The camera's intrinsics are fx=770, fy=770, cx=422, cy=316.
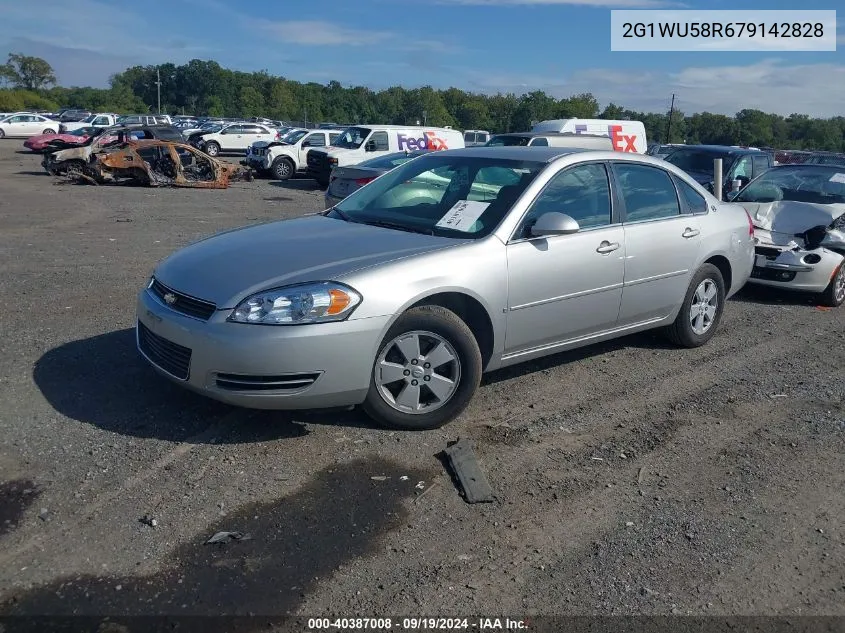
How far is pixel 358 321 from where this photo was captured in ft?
13.5

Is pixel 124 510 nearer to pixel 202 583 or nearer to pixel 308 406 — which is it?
pixel 202 583

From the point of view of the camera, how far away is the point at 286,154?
82.8ft

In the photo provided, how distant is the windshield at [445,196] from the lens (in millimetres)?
4945

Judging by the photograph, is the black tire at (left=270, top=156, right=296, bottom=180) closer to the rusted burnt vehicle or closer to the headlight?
the rusted burnt vehicle

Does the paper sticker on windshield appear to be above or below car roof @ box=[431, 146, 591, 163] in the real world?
below

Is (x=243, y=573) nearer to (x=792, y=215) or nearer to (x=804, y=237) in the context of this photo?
(x=804, y=237)

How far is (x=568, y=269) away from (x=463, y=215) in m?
0.78

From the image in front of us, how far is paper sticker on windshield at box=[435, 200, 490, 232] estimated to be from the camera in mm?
4902

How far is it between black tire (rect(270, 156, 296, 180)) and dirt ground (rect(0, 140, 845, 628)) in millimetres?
19556

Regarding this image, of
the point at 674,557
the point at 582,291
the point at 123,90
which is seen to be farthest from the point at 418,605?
the point at 123,90

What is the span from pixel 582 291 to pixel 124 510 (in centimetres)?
314

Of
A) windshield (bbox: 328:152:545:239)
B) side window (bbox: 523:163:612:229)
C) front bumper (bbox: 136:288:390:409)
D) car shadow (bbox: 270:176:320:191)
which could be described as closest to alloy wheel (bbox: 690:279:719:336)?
side window (bbox: 523:163:612:229)

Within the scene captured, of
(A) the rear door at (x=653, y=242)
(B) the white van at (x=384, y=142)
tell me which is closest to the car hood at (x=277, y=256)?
(A) the rear door at (x=653, y=242)

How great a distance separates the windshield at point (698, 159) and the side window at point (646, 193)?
9.39 meters
